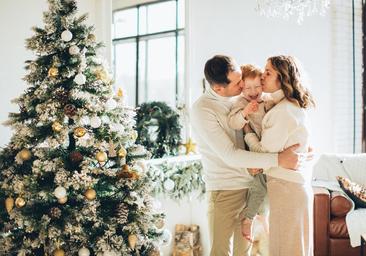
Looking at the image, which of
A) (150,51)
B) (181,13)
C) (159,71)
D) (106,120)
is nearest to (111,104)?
(106,120)

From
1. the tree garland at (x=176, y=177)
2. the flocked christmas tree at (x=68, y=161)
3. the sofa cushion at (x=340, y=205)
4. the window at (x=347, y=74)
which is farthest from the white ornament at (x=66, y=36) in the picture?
the window at (x=347, y=74)

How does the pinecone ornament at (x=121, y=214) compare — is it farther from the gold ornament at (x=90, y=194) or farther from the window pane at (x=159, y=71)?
the window pane at (x=159, y=71)

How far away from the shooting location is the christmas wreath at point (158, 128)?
379 centimetres

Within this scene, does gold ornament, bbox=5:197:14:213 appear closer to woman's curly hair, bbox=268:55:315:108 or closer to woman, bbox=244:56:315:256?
woman, bbox=244:56:315:256

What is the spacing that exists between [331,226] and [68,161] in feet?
7.99

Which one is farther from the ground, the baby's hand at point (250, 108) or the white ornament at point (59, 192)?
the baby's hand at point (250, 108)

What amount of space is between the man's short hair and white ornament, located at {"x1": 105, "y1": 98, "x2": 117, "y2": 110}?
56cm

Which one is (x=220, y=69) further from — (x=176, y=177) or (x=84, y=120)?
(x=176, y=177)

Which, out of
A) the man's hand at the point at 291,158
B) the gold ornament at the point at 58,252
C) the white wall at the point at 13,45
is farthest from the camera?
the white wall at the point at 13,45

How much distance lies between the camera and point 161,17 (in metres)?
4.23

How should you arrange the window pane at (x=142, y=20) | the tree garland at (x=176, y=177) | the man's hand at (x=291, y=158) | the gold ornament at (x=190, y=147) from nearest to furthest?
the man's hand at (x=291, y=158)
the tree garland at (x=176, y=177)
the window pane at (x=142, y=20)
the gold ornament at (x=190, y=147)

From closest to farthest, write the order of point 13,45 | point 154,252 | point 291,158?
point 291,158 < point 154,252 < point 13,45

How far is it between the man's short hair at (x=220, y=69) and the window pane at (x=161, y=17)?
2000 millimetres

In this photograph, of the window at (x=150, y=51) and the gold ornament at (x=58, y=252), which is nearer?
the gold ornament at (x=58, y=252)
